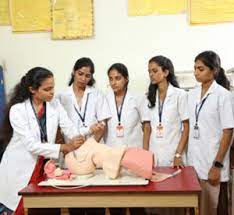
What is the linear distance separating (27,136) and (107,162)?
536 millimetres

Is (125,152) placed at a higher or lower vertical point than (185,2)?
lower

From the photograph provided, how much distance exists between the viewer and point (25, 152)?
229 centimetres

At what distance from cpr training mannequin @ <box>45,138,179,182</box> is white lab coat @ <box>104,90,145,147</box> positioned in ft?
1.64

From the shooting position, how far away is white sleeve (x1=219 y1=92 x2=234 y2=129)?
227 centimetres

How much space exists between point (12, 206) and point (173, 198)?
1027mm

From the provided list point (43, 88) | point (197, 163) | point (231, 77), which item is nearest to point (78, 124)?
point (43, 88)

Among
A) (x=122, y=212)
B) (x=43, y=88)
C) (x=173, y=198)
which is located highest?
(x=43, y=88)

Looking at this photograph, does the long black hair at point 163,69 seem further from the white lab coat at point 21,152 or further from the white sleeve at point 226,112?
the white lab coat at point 21,152

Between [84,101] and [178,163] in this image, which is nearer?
[178,163]

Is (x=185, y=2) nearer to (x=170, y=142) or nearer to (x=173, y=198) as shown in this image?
(x=170, y=142)

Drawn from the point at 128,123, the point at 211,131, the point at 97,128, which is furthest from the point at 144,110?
the point at 211,131

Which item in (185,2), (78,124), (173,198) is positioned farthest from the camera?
(185,2)

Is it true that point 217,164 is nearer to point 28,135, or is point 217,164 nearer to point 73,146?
point 73,146

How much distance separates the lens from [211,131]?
2.34m
